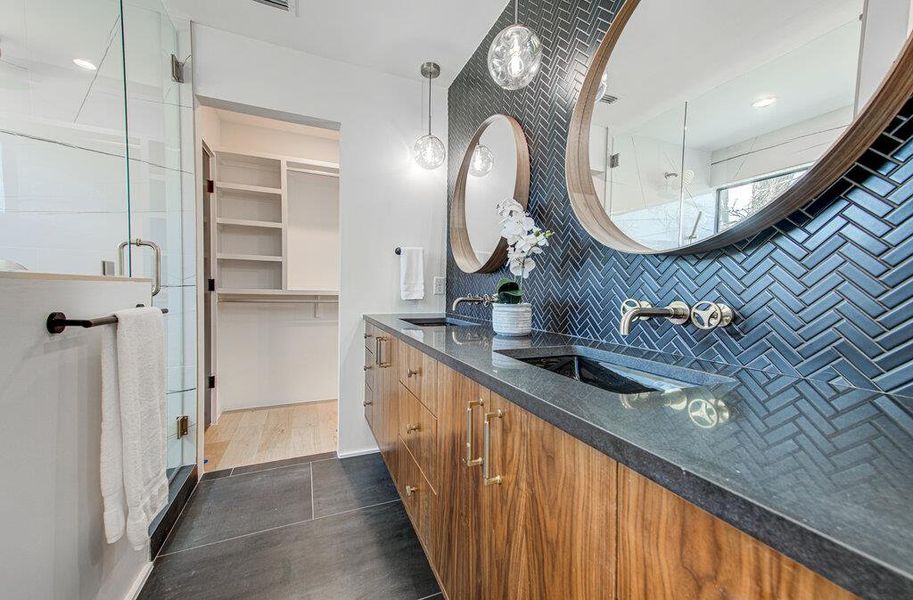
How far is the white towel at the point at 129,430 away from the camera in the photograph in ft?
3.11

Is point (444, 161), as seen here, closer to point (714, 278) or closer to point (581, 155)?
point (581, 155)

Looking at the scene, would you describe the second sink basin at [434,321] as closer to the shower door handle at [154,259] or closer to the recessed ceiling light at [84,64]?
the shower door handle at [154,259]

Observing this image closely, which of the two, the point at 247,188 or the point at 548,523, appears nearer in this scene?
the point at 548,523

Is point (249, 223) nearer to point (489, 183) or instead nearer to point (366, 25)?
point (366, 25)

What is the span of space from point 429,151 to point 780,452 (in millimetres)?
2200

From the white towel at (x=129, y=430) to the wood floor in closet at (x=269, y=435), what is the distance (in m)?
1.21

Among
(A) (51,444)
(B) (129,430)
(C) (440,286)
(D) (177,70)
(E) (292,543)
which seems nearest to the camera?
(A) (51,444)

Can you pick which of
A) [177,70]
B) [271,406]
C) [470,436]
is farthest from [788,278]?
[271,406]

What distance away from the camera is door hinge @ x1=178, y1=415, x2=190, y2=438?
188 centimetres

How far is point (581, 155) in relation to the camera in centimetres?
126

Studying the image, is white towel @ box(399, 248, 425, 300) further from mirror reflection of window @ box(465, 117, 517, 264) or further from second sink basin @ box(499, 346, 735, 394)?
second sink basin @ box(499, 346, 735, 394)

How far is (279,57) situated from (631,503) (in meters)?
→ 2.67

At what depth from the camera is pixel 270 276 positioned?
10.00 feet

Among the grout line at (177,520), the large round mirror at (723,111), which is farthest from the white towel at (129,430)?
the large round mirror at (723,111)
